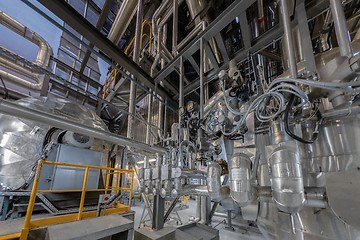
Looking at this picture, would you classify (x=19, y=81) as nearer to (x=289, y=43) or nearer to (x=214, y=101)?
(x=214, y=101)

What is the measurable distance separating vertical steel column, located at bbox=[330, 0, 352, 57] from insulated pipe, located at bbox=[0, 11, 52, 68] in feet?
15.6

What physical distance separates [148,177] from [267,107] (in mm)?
1319

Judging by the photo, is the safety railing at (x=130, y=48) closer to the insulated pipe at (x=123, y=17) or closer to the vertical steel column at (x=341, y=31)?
A: the insulated pipe at (x=123, y=17)

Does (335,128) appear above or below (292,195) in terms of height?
above

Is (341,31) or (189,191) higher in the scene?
(341,31)

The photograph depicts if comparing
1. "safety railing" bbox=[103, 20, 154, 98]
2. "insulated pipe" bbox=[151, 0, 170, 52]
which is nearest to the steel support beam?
"insulated pipe" bbox=[151, 0, 170, 52]

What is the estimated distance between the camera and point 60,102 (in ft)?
10.0

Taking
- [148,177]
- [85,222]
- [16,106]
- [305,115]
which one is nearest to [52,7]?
[16,106]

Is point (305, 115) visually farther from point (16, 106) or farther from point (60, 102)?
point (60, 102)

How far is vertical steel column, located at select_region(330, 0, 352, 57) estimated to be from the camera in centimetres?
73

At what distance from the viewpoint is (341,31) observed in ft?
2.49

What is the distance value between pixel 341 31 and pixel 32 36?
5.02 m

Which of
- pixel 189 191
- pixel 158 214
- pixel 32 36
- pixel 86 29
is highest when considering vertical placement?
pixel 32 36

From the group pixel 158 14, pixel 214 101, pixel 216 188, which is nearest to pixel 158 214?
pixel 216 188
